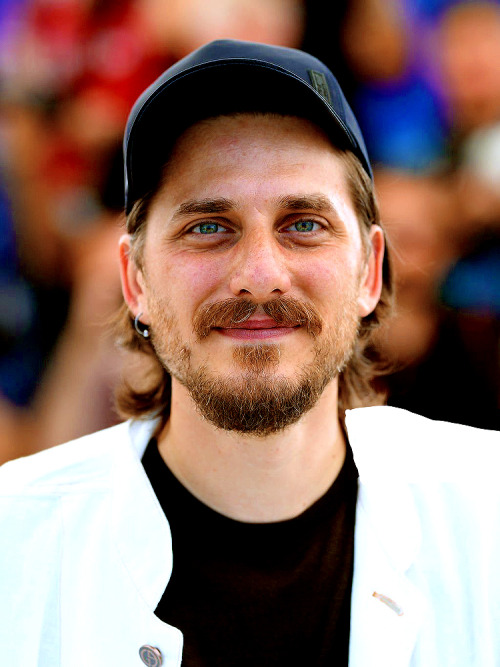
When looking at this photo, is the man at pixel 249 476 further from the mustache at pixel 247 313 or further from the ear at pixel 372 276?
the ear at pixel 372 276

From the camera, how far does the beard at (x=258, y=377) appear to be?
181 centimetres

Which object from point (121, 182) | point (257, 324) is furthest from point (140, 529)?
point (121, 182)

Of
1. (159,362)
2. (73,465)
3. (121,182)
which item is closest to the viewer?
(73,465)

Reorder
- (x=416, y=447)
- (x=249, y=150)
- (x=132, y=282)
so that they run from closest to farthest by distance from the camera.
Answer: (x=249, y=150)
(x=416, y=447)
(x=132, y=282)

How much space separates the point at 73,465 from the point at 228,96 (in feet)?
3.44

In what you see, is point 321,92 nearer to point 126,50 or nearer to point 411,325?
point 411,325

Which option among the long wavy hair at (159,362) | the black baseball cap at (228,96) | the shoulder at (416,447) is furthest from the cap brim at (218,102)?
the shoulder at (416,447)

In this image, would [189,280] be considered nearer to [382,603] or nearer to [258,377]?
[258,377]

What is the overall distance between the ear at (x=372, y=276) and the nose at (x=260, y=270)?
1.30ft

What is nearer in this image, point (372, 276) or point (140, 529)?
point (140, 529)

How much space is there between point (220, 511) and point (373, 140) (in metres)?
2.00

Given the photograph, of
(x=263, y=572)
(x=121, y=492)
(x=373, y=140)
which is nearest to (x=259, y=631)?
(x=263, y=572)

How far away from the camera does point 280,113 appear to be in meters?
1.90

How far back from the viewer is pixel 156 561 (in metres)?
1.77
